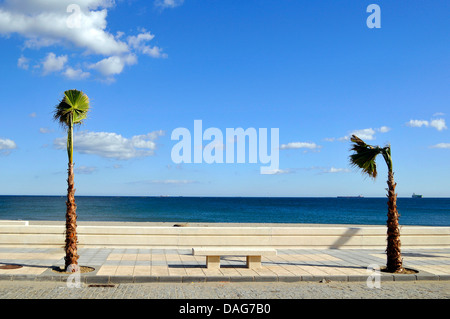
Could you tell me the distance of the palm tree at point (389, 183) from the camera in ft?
35.8

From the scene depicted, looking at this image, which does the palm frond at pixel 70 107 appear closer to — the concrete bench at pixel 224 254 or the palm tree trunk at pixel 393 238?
the concrete bench at pixel 224 254

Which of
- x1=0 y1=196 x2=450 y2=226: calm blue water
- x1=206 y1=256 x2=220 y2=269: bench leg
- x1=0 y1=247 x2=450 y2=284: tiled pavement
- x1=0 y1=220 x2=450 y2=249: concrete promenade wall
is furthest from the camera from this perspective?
x1=0 y1=196 x2=450 y2=226: calm blue water

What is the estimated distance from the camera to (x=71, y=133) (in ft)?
35.4

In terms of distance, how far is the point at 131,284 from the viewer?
31.0 ft

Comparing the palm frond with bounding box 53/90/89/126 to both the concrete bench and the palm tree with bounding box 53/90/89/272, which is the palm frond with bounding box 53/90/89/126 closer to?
the palm tree with bounding box 53/90/89/272

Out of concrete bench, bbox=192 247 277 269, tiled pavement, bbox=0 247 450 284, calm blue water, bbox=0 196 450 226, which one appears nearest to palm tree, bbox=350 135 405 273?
tiled pavement, bbox=0 247 450 284

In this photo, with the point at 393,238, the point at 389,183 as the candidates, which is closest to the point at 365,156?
the point at 389,183

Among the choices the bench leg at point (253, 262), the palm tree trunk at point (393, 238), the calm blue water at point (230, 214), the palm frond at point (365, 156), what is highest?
the palm frond at point (365, 156)

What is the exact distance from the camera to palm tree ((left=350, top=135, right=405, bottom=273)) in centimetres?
1091

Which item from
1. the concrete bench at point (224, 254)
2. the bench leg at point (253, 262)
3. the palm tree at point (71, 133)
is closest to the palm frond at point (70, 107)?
the palm tree at point (71, 133)

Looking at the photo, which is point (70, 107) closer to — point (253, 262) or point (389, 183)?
point (253, 262)

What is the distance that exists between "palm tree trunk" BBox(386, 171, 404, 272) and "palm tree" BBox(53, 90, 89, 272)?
25.3 feet

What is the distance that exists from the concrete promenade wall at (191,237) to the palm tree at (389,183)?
3928 millimetres
